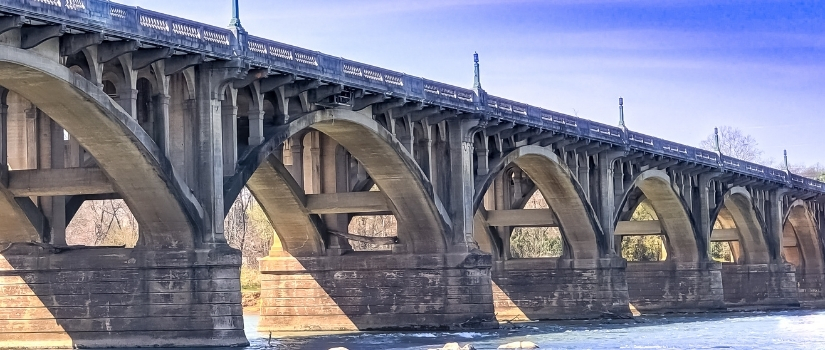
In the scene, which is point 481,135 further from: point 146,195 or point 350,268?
point 146,195

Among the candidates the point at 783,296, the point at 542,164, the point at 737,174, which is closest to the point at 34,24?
the point at 542,164

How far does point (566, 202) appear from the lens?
75.6 m

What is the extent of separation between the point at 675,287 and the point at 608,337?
33.2m

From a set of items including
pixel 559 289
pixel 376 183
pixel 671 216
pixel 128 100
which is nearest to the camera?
pixel 128 100

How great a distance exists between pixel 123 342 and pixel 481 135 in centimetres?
2537

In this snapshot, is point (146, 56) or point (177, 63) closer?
point (146, 56)

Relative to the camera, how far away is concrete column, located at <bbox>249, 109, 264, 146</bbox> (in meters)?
47.8

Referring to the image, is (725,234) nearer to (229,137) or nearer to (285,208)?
(285,208)

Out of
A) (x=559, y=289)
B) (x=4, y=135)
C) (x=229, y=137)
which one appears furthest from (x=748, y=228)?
(x=4, y=135)

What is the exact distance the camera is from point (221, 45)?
44.9m

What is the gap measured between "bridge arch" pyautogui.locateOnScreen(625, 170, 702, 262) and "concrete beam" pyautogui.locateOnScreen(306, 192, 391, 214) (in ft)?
92.3

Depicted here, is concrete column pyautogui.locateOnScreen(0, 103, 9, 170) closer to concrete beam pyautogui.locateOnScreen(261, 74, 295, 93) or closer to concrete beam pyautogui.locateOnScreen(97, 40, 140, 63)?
concrete beam pyautogui.locateOnScreen(97, 40, 140, 63)

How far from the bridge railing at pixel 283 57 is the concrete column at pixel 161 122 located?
1705 mm

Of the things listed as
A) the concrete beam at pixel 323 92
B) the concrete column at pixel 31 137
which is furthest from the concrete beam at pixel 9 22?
the concrete beam at pixel 323 92
